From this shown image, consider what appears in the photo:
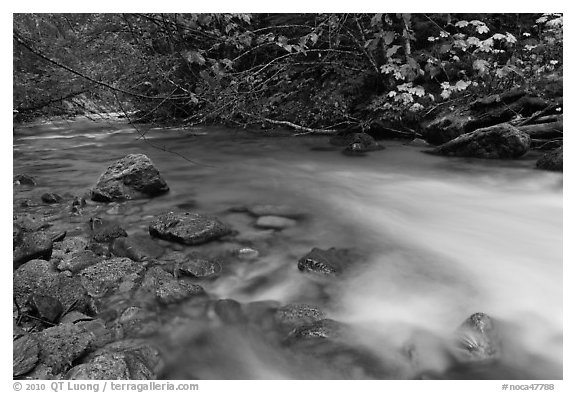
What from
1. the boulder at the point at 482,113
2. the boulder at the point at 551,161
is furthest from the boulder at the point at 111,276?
the boulder at the point at 482,113

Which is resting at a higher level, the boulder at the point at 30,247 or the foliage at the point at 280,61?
the foliage at the point at 280,61

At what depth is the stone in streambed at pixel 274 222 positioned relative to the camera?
382cm

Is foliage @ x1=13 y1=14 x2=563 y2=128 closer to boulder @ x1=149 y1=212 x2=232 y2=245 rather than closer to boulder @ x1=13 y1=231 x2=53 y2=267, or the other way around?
boulder @ x1=149 y1=212 x2=232 y2=245

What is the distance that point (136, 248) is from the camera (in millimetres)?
Result: 3271

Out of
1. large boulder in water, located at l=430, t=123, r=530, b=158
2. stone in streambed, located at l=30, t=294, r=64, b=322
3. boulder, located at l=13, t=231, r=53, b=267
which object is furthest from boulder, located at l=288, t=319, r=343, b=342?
large boulder in water, located at l=430, t=123, r=530, b=158

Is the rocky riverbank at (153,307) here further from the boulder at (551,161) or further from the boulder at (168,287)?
the boulder at (551,161)

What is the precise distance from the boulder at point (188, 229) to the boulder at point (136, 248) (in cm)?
16

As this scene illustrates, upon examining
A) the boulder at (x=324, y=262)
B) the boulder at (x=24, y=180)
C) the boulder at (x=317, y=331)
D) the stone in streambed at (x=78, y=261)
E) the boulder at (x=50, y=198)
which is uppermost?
the boulder at (x=24, y=180)

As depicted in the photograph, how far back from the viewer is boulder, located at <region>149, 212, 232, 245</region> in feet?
11.3

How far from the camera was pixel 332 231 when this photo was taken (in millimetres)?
3703

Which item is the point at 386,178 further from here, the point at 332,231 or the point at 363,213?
the point at 332,231

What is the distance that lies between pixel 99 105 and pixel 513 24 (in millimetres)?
6153

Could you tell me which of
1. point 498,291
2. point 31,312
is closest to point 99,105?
point 31,312

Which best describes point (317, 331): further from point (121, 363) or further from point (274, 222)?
point (274, 222)
